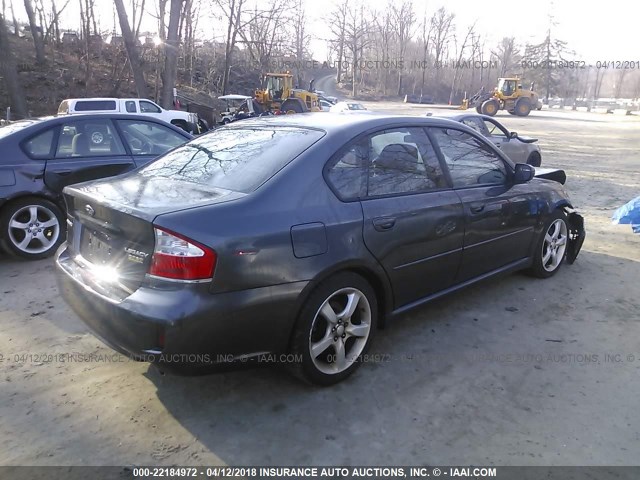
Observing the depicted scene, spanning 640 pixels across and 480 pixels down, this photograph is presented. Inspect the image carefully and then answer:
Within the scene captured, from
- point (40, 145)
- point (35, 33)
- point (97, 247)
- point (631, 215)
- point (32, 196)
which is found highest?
point (35, 33)

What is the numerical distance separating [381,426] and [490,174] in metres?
2.28

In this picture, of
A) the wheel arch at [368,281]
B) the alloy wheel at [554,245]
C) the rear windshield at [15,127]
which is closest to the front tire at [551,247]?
the alloy wheel at [554,245]

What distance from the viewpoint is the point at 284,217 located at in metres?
2.56

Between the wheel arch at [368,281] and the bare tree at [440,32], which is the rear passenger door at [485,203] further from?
the bare tree at [440,32]

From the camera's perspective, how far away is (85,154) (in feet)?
17.6

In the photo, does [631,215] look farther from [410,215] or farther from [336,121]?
[336,121]

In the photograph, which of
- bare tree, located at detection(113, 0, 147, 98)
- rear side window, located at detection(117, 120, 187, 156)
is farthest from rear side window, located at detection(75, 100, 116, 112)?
rear side window, located at detection(117, 120, 187, 156)

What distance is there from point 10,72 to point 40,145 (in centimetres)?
1605

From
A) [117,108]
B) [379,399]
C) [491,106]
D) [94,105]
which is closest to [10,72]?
[94,105]

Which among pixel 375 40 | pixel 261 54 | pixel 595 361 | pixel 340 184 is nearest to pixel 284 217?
pixel 340 184

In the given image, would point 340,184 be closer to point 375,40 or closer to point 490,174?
point 490,174

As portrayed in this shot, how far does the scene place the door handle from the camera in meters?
2.96

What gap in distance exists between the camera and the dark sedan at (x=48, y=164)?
193 inches

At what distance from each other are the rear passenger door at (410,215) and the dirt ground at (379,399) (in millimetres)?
539
